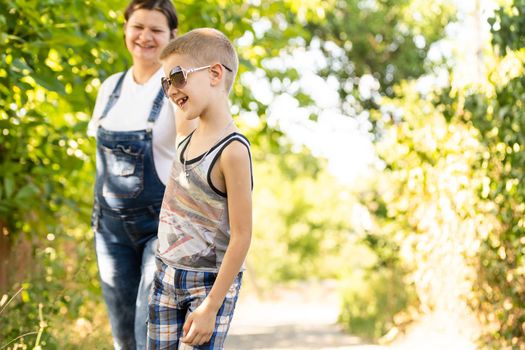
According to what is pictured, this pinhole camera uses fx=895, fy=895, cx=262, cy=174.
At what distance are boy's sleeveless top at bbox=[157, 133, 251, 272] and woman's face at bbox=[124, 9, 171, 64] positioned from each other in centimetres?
100

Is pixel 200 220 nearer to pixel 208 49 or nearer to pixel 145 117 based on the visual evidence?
pixel 208 49

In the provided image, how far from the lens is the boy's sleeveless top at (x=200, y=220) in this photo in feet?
8.57

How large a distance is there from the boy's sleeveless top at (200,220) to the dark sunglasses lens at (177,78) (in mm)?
219

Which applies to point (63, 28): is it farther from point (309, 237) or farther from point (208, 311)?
point (309, 237)

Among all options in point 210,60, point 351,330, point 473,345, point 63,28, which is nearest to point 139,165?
point 210,60

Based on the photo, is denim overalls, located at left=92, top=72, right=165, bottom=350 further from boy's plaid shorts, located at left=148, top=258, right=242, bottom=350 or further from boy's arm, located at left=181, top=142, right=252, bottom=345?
boy's arm, located at left=181, top=142, right=252, bottom=345

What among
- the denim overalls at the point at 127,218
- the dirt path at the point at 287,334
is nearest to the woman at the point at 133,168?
the denim overalls at the point at 127,218

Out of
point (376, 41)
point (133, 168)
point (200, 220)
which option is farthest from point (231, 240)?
point (376, 41)

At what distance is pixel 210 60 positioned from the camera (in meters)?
2.65

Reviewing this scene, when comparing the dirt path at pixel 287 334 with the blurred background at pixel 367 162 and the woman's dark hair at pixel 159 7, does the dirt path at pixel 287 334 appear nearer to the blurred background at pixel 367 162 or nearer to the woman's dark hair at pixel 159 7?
the blurred background at pixel 367 162

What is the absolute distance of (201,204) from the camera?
2.63m

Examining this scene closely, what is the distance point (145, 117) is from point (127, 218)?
0.39 metres

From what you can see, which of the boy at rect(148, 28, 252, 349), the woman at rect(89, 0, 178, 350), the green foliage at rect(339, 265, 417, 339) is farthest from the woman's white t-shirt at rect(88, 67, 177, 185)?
the green foliage at rect(339, 265, 417, 339)

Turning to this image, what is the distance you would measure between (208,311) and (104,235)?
1.12 meters
